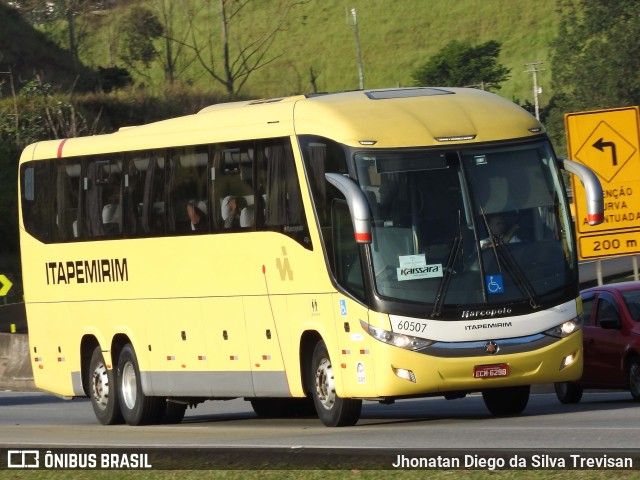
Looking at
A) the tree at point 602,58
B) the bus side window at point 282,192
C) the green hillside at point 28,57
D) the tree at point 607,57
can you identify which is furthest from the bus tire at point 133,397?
the tree at point 607,57

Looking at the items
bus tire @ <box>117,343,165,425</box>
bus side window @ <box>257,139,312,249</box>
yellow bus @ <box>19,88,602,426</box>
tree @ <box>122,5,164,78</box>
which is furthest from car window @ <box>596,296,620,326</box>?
tree @ <box>122,5,164,78</box>

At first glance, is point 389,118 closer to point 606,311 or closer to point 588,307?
point 606,311

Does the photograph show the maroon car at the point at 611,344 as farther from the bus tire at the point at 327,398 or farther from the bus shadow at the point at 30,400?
the bus shadow at the point at 30,400

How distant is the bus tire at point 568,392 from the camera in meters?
20.3

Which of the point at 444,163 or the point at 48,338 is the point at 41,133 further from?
the point at 444,163

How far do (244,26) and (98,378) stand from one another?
134m

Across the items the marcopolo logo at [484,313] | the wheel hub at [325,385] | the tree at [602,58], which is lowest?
the wheel hub at [325,385]

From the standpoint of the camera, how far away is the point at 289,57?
158m

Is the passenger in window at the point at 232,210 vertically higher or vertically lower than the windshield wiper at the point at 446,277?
higher

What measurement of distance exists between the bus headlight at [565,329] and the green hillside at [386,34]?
13257cm

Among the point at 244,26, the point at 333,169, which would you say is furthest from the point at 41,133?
the point at 244,26

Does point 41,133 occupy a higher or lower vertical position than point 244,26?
lower

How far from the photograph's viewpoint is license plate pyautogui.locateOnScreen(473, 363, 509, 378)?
1595cm

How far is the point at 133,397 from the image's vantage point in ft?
67.8
